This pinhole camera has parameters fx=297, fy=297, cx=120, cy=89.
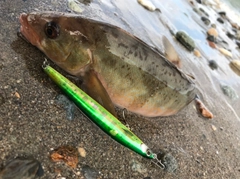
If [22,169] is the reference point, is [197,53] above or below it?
above

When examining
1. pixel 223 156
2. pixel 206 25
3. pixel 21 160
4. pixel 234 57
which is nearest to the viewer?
pixel 21 160

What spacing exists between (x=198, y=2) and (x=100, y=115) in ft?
34.0

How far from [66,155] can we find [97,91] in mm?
833

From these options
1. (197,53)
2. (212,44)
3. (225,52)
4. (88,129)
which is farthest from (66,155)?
(225,52)

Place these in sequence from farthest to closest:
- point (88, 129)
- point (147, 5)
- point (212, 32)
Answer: point (212, 32) → point (147, 5) → point (88, 129)

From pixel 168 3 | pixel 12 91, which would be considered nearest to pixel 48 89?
pixel 12 91

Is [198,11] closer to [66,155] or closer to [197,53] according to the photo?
[197,53]

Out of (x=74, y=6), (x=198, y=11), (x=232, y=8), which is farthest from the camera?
(x=232, y=8)

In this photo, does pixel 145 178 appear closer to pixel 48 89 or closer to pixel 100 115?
pixel 100 115

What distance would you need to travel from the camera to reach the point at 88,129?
11.4 ft

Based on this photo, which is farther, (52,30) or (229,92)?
(229,92)

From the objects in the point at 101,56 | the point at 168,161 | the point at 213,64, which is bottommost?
the point at 168,161

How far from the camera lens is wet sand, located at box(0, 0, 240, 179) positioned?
9.94ft

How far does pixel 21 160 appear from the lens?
276 cm
